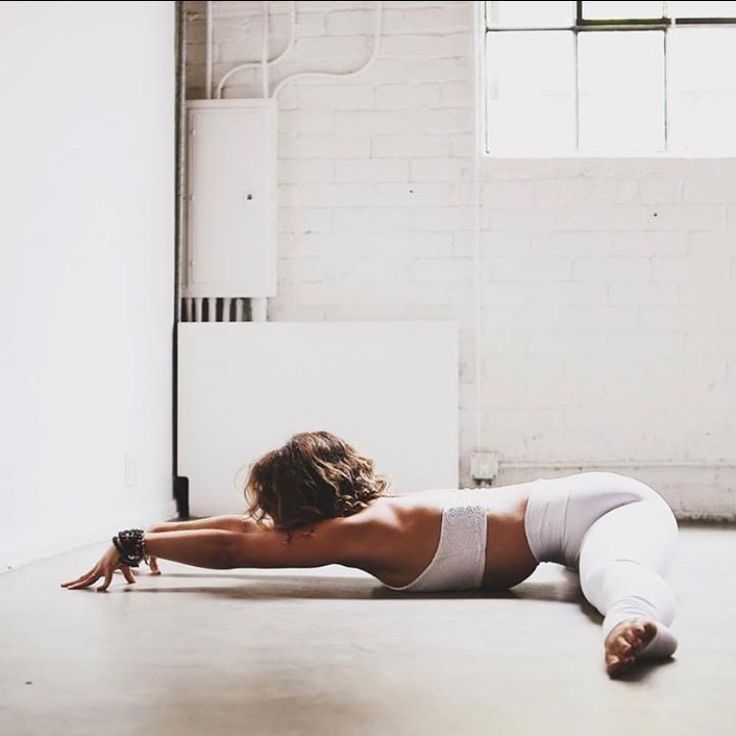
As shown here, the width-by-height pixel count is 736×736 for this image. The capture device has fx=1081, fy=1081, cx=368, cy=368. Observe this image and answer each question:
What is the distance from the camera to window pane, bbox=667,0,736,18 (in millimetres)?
4996

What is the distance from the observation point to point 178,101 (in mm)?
4965

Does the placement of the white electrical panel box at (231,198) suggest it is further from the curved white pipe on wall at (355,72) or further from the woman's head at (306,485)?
the woman's head at (306,485)

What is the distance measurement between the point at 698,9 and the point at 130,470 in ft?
10.9

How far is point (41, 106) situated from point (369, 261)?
186 centimetres

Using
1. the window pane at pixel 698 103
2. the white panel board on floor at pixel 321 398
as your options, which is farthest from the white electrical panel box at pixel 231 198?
the window pane at pixel 698 103

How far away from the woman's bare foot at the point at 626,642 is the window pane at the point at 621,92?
11.4 feet

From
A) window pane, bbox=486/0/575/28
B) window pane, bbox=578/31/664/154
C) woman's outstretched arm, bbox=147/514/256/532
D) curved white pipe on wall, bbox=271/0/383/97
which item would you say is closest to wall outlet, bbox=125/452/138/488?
woman's outstretched arm, bbox=147/514/256/532

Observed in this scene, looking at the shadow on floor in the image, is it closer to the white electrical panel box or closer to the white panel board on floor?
the white panel board on floor

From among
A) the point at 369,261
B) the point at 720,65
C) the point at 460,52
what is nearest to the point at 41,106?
the point at 369,261

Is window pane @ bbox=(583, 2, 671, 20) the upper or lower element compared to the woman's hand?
upper

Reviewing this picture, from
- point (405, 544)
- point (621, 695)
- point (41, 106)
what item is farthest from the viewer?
point (41, 106)

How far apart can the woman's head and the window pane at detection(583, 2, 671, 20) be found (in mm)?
3114

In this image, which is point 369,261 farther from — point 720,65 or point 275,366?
point 720,65

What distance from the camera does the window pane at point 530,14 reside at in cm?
502
